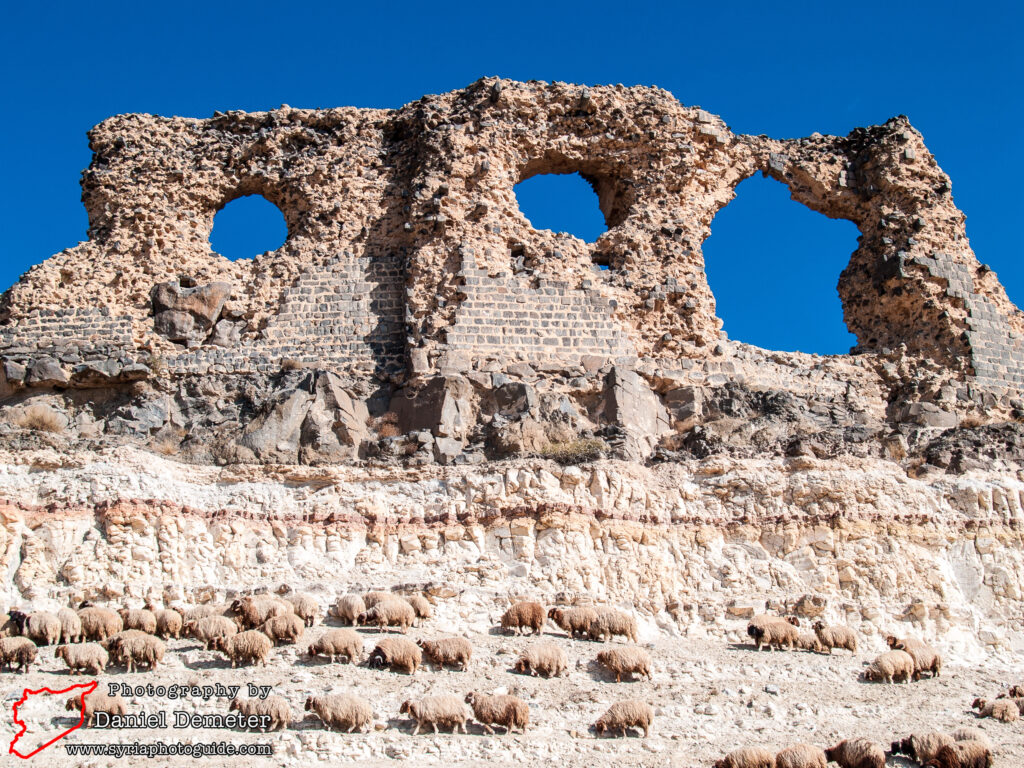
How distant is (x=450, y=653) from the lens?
14.7 m

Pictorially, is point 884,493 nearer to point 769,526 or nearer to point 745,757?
point 769,526

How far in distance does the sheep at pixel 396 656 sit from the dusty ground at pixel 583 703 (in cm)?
17

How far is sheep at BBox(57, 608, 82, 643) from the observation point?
14.9 m

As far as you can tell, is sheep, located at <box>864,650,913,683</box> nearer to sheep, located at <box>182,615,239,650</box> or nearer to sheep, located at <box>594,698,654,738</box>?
sheep, located at <box>594,698,654,738</box>

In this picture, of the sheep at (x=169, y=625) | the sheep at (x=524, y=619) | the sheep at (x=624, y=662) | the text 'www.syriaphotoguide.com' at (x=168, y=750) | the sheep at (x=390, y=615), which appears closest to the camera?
the text 'www.syriaphotoguide.com' at (x=168, y=750)

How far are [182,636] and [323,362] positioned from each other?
680 cm

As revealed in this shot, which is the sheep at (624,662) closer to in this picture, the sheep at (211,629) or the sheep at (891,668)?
the sheep at (891,668)

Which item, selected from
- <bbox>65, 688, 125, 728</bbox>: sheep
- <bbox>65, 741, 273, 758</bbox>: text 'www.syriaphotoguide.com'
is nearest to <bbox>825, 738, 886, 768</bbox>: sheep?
<bbox>65, 741, 273, 758</bbox>: text 'www.syriaphotoguide.com'

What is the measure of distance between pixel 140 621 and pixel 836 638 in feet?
28.2

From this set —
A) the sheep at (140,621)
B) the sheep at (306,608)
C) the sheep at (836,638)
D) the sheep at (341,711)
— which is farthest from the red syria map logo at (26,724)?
the sheep at (836,638)

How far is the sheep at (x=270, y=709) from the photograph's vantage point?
42.2ft

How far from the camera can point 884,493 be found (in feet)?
61.1

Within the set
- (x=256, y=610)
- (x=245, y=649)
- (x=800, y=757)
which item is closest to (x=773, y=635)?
(x=800, y=757)

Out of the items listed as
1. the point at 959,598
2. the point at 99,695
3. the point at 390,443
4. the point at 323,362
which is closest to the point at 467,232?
the point at 323,362
